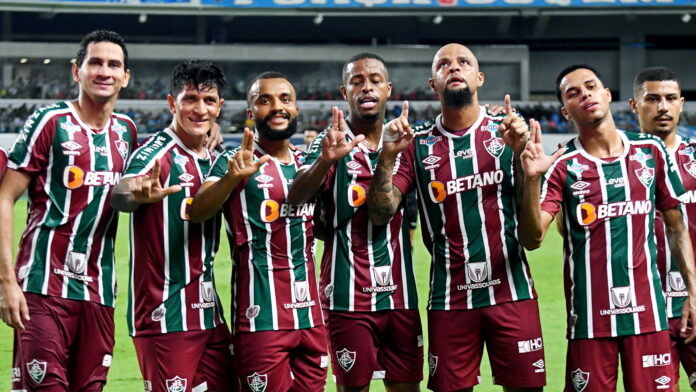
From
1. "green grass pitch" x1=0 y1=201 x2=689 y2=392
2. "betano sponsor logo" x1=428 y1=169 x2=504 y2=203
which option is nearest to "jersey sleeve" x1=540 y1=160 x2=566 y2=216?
"betano sponsor logo" x1=428 y1=169 x2=504 y2=203

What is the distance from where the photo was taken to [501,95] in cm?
3412

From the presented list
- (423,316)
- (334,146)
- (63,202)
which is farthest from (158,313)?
(423,316)

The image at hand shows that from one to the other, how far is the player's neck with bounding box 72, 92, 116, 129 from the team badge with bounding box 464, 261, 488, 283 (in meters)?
2.11

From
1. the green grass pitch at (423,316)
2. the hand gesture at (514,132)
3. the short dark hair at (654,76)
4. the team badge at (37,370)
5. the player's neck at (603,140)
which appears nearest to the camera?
the team badge at (37,370)

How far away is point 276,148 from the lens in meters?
4.89

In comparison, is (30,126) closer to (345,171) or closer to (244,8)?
(345,171)

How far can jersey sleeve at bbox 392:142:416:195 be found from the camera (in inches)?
201

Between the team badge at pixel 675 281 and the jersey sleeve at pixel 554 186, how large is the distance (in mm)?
1144

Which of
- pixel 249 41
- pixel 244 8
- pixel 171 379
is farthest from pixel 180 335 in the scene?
pixel 249 41

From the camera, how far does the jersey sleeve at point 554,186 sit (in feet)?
15.9

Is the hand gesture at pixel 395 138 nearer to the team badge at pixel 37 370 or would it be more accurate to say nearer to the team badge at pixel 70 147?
the team badge at pixel 70 147

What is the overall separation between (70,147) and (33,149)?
0.18 meters

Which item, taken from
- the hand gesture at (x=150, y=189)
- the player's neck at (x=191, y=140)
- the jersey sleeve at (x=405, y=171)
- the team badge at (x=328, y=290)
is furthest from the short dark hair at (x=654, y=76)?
the hand gesture at (x=150, y=189)

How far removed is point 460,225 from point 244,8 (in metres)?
28.2
